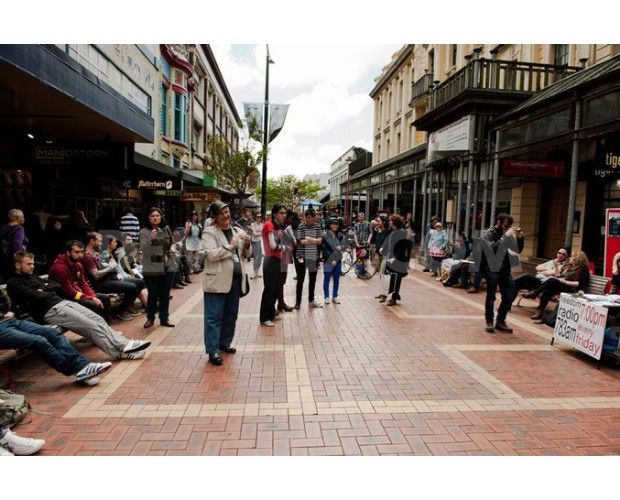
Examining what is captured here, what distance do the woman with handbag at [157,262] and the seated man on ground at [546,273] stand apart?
6190 mm

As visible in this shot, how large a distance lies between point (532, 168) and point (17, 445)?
11.9m

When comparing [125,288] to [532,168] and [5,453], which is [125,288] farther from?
[532,168]

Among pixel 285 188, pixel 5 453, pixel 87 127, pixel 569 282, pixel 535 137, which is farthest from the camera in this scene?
pixel 285 188

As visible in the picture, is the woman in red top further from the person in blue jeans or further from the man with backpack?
the man with backpack

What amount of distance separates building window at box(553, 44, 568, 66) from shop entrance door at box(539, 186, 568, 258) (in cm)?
393

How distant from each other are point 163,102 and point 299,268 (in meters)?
19.8

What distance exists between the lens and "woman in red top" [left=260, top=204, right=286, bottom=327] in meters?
7.23

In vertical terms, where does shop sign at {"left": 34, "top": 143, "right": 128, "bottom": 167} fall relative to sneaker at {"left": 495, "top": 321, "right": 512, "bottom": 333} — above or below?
above

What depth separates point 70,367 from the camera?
4.66 meters

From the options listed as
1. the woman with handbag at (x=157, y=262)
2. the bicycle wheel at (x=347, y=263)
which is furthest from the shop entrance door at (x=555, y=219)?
the woman with handbag at (x=157, y=262)

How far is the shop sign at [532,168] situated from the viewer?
11.4 m

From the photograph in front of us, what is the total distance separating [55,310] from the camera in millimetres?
5223

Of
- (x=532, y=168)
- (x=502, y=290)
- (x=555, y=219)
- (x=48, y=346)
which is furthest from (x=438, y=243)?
(x=48, y=346)

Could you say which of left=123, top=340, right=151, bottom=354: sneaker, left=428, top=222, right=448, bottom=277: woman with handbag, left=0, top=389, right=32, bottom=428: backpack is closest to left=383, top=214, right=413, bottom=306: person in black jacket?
left=428, top=222, right=448, bottom=277: woman with handbag
